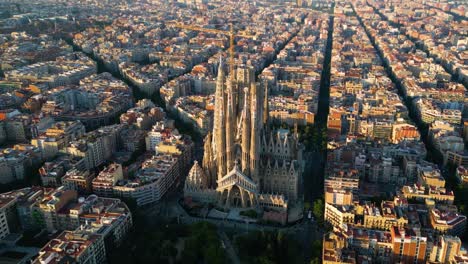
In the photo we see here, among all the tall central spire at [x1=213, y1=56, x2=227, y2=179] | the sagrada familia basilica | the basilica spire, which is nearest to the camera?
the basilica spire

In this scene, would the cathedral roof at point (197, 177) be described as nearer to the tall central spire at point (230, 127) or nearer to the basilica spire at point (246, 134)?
the tall central spire at point (230, 127)

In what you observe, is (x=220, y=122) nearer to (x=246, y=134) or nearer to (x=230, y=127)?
(x=230, y=127)

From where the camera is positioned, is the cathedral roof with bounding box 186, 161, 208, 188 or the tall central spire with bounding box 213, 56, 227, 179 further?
the cathedral roof with bounding box 186, 161, 208, 188

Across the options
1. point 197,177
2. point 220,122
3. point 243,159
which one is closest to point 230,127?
point 220,122

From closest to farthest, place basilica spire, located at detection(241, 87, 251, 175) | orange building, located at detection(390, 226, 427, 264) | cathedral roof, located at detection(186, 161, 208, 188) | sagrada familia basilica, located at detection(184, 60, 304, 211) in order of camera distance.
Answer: orange building, located at detection(390, 226, 427, 264)
basilica spire, located at detection(241, 87, 251, 175)
sagrada familia basilica, located at detection(184, 60, 304, 211)
cathedral roof, located at detection(186, 161, 208, 188)

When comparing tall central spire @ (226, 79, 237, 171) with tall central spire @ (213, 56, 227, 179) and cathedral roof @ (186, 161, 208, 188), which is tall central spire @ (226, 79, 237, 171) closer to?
tall central spire @ (213, 56, 227, 179)


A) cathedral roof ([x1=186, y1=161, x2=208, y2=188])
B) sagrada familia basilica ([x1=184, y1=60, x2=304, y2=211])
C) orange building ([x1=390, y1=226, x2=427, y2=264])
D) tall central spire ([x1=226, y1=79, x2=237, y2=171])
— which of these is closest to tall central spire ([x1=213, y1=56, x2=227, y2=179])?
sagrada familia basilica ([x1=184, y1=60, x2=304, y2=211])

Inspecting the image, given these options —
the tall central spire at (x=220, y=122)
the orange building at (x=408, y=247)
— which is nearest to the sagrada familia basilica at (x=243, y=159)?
the tall central spire at (x=220, y=122)

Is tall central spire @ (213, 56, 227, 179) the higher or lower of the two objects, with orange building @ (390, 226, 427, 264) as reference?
higher

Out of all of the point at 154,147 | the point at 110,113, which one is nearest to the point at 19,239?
the point at 154,147

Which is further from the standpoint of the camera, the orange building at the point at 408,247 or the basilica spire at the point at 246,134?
the basilica spire at the point at 246,134
